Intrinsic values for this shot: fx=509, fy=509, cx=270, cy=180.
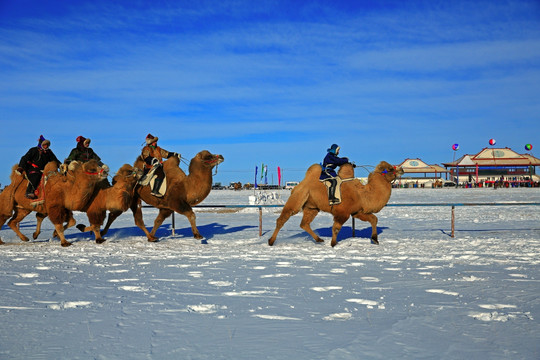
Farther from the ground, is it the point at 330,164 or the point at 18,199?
the point at 330,164

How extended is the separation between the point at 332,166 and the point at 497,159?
100 meters

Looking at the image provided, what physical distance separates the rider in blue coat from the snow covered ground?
1.05m

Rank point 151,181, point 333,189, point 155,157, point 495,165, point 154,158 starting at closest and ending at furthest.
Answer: point 333,189 < point 151,181 < point 154,158 < point 155,157 < point 495,165

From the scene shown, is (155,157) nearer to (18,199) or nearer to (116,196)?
(116,196)

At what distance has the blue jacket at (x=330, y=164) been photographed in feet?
32.1

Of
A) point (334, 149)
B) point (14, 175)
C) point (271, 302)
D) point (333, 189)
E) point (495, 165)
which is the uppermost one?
point (495, 165)

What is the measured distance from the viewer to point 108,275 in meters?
6.82

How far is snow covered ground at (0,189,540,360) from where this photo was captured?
381cm

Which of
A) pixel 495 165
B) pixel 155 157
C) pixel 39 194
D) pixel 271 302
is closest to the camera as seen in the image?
pixel 271 302

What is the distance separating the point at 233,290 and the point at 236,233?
23.5ft

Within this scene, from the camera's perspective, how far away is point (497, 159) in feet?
328

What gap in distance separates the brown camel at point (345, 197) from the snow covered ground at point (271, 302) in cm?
65

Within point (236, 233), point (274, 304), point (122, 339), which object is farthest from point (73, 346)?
point (236, 233)

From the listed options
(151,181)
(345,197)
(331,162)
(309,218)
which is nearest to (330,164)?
(331,162)
